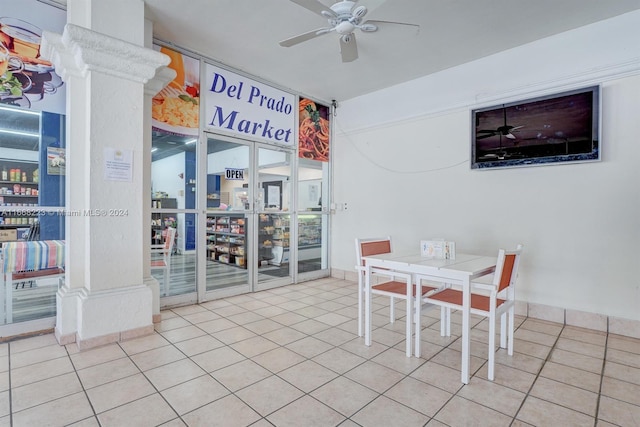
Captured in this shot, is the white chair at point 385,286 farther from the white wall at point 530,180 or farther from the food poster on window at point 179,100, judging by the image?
the food poster on window at point 179,100

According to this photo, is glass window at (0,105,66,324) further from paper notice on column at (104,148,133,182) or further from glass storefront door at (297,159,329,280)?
glass storefront door at (297,159,329,280)

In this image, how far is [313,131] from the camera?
18.2ft

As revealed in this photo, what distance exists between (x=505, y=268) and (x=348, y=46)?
7.95 feet

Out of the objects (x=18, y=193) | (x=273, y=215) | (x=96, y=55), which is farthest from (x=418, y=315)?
(x=18, y=193)

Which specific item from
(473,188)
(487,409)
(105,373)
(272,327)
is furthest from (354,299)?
(105,373)

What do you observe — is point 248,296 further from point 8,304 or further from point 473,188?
point 473,188

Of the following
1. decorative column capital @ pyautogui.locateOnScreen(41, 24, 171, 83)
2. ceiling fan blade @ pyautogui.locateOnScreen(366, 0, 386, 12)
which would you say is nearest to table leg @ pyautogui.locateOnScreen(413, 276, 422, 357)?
ceiling fan blade @ pyautogui.locateOnScreen(366, 0, 386, 12)

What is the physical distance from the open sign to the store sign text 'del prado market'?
52cm

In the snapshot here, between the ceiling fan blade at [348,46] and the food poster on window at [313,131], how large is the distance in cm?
Answer: 215

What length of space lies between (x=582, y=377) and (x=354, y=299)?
2.50 metres

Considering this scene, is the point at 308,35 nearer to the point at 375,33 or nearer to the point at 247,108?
the point at 375,33

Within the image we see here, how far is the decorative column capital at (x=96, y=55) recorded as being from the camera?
2.65 metres

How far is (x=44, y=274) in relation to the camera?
314cm

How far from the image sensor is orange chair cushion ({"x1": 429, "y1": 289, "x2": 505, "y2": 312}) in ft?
8.01
